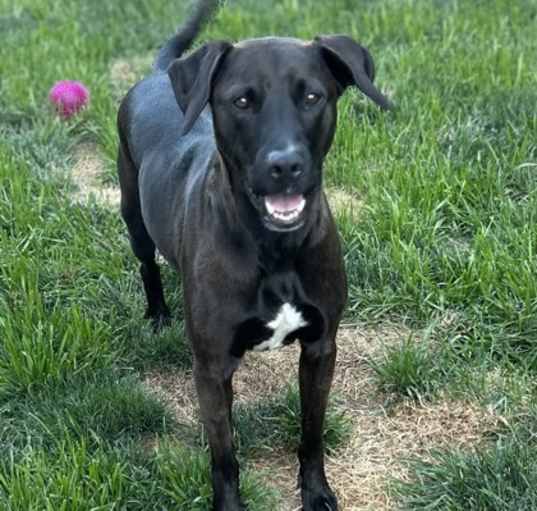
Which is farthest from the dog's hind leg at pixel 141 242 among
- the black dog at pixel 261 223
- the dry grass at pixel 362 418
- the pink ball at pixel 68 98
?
the pink ball at pixel 68 98

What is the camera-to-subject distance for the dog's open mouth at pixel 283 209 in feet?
8.39

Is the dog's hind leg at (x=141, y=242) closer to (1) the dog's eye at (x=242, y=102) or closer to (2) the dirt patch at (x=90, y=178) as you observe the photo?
(2) the dirt patch at (x=90, y=178)

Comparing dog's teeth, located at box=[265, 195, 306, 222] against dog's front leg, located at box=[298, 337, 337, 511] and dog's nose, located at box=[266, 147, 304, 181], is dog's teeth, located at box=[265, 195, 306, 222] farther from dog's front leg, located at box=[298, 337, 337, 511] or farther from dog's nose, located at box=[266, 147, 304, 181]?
dog's front leg, located at box=[298, 337, 337, 511]

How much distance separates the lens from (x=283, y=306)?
272cm

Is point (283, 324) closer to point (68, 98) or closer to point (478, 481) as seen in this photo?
point (478, 481)

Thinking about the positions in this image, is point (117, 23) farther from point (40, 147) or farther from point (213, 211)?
point (213, 211)

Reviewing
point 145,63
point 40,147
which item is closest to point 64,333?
point 40,147

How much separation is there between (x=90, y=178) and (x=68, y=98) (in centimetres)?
61

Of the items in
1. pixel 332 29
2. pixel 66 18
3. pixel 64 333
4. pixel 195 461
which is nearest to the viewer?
pixel 195 461

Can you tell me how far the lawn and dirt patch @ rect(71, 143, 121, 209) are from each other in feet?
0.05

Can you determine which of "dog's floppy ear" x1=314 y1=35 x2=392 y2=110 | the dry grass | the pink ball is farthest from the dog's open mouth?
the pink ball

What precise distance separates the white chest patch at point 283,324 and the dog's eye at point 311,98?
558mm

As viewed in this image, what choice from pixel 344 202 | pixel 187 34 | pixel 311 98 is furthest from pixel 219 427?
pixel 344 202

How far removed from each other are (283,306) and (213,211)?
0.33m
